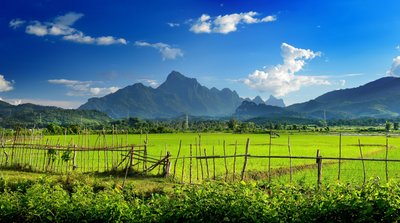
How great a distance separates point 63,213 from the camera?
8.55 m

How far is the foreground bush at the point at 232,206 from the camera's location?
681cm

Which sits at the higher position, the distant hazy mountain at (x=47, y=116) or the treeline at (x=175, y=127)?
the distant hazy mountain at (x=47, y=116)

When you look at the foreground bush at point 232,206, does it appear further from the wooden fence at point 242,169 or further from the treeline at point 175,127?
the treeline at point 175,127

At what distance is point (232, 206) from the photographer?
733cm

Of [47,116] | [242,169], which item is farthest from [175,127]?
[242,169]

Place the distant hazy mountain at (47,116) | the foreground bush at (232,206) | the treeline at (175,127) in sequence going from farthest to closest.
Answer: the distant hazy mountain at (47,116) < the treeline at (175,127) < the foreground bush at (232,206)

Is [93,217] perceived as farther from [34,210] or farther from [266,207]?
[266,207]

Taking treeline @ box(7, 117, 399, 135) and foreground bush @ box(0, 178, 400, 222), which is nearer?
foreground bush @ box(0, 178, 400, 222)

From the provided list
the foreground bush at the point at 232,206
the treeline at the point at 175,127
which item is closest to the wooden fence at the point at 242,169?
the foreground bush at the point at 232,206

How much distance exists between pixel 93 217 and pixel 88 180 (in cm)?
718

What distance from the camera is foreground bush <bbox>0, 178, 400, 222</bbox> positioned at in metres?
6.81

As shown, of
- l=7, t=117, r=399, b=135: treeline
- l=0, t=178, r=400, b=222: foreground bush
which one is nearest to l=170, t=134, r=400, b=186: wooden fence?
l=0, t=178, r=400, b=222: foreground bush

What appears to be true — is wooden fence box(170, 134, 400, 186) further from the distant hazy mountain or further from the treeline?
the distant hazy mountain

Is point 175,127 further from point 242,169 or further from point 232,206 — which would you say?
point 232,206
